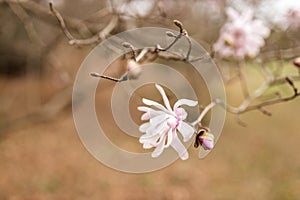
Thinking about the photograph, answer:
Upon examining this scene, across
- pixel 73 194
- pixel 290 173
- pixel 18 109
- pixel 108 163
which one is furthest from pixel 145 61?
pixel 18 109

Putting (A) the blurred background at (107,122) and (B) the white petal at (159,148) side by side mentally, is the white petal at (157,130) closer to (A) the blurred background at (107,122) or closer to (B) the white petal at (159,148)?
(B) the white petal at (159,148)

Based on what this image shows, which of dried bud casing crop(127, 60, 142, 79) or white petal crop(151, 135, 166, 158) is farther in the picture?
dried bud casing crop(127, 60, 142, 79)

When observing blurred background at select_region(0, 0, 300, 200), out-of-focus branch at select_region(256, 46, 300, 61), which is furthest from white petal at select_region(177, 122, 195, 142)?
out-of-focus branch at select_region(256, 46, 300, 61)

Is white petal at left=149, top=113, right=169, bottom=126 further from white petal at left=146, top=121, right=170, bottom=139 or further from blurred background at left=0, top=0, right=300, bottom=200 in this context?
blurred background at left=0, top=0, right=300, bottom=200

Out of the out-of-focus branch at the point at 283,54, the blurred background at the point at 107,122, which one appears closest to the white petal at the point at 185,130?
the blurred background at the point at 107,122

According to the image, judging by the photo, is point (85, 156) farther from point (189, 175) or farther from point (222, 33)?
point (222, 33)

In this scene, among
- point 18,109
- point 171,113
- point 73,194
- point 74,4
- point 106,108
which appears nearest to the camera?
point 171,113
